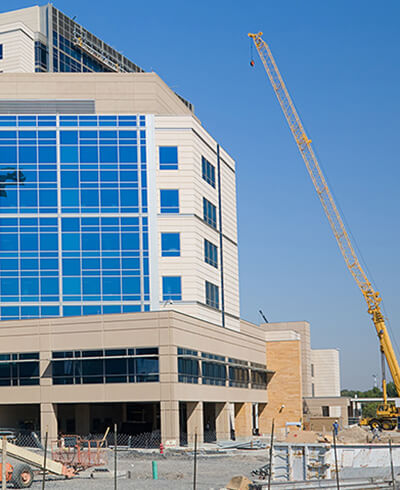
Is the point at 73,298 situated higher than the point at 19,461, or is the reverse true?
the point at 73,298

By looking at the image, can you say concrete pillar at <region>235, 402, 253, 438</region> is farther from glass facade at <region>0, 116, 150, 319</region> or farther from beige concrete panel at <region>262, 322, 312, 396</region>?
beige concrete panel at <region>262, 322, 312, 396</region>

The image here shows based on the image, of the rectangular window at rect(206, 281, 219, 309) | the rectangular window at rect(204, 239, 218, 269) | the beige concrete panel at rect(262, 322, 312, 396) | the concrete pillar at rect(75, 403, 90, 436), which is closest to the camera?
the concrete pillar at rect(75, 403, 90, 436)

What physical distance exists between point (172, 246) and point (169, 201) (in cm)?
413

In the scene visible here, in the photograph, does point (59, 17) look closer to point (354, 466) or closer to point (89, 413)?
point (89, 413)

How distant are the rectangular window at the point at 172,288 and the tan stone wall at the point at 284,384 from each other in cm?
1981

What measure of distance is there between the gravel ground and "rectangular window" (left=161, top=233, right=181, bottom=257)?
74.0ft

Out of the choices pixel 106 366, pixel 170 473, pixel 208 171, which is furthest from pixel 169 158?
pixel 170 473

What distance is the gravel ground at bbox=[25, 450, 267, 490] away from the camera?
3588 centimetres

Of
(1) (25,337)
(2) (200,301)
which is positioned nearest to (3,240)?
(1) (25,337)

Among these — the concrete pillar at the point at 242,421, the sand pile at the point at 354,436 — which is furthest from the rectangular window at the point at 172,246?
the sand pile at the point at 354,436

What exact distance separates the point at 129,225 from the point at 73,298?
808 cm

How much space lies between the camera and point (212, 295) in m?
78.5

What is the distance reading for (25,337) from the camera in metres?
63.3

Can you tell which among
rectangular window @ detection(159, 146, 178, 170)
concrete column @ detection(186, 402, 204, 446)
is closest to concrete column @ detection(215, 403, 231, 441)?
concrete column @ detection(186, 402, 204, 446)
